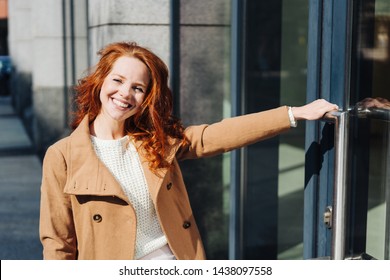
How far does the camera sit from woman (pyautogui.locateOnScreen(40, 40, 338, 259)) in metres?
2.69

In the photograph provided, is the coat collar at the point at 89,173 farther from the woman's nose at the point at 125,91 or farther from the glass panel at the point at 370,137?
the glass panel at the point at 370,137

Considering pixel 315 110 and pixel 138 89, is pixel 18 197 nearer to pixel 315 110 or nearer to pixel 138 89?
pixel 138 89

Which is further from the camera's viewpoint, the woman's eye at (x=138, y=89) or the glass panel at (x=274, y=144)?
the glass panel at (x=274, y=144)

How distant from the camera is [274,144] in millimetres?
4828

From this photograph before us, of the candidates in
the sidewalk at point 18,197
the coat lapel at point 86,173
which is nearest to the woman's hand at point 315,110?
the coat lapel at point 86,173

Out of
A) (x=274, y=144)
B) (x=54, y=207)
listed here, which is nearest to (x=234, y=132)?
(x=54, y=207)

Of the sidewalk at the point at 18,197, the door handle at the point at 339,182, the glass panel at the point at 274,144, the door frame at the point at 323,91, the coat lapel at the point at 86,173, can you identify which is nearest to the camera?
the coat lapel at the point at 86,173

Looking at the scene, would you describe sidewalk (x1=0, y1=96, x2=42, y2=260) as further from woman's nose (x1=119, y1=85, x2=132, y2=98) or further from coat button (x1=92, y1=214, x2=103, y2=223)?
woman's nose (x1=119, y1=85, x2=132, y2=98)

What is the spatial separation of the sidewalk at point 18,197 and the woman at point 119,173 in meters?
3.36

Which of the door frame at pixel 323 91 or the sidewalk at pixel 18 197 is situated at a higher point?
the door frame at pixel 323 91

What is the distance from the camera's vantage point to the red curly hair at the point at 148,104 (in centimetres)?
274

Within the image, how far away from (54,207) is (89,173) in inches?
7.7

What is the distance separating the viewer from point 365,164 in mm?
3119
